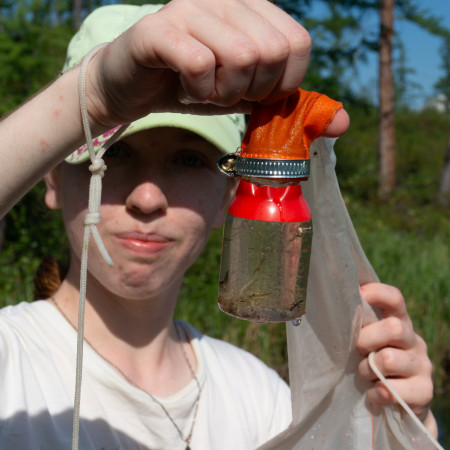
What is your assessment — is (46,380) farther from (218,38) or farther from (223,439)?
(218,38)

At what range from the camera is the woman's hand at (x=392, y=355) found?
4.71ft

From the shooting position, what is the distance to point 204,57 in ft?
2.63

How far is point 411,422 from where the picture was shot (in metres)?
1.46

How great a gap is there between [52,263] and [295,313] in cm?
134

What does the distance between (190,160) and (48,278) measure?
2.36 ft

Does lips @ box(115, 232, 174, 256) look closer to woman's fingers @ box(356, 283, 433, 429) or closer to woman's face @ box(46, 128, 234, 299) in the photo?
woman's face @ box(46, 128, 234, 299)

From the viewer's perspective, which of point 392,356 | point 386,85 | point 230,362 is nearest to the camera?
point 392,356

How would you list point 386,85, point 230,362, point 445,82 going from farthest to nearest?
point 445,82 → point 386,85 → point 230,362

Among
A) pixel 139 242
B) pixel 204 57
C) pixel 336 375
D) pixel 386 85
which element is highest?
pixel 386 85

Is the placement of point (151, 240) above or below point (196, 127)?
below

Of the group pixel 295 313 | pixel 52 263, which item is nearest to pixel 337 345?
pixel 295 313

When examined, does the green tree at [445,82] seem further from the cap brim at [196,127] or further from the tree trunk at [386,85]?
the cap brim at [196,127]

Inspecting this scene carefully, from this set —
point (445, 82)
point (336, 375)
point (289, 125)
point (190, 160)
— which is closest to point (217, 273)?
point (190, 160)

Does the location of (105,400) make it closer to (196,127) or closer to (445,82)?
(196,127)
